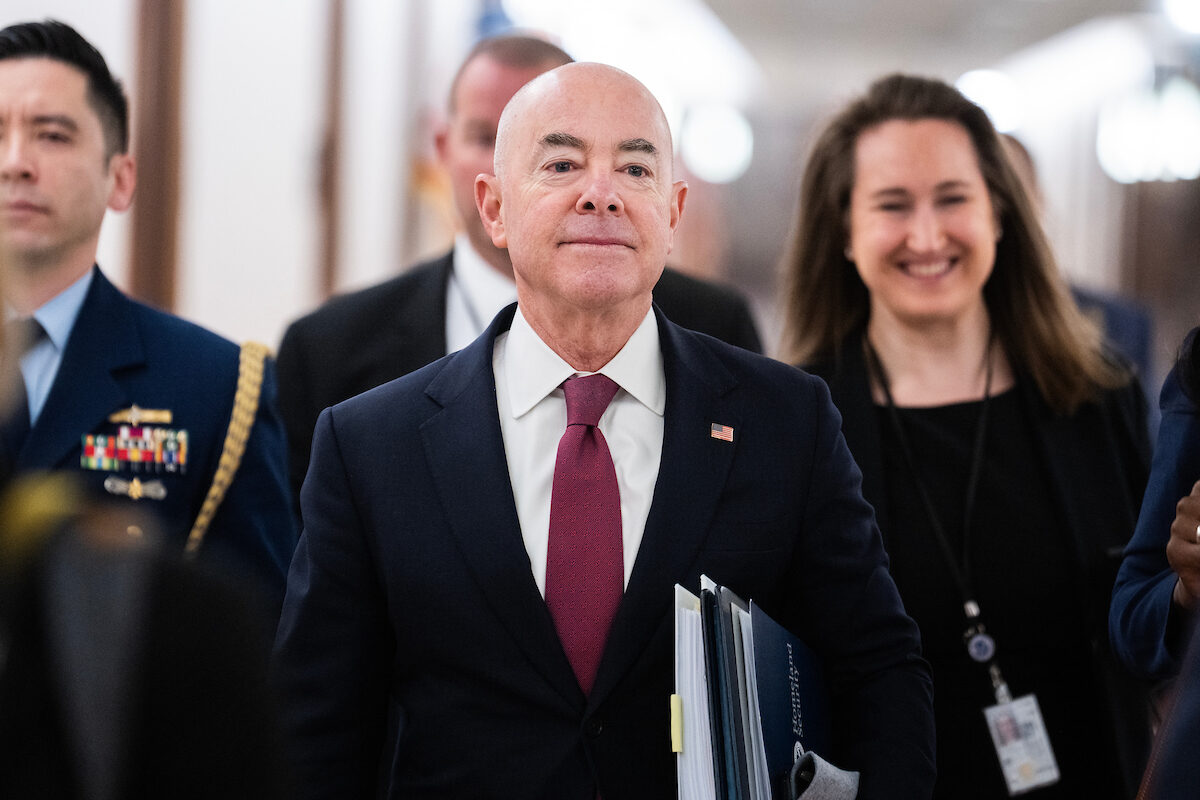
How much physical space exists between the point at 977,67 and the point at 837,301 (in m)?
15.3

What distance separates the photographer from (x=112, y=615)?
944 mm

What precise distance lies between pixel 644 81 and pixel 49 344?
1.90 m

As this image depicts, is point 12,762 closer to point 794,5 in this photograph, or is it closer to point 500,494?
point 500,494

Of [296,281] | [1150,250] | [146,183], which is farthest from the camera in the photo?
[1150,250]

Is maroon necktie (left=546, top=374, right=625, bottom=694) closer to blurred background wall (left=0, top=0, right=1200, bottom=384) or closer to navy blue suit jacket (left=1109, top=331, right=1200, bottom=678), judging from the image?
navy blue suit jacket (left=1109, top=331, right=1200, bottom=678)

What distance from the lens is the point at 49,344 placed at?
209 cm

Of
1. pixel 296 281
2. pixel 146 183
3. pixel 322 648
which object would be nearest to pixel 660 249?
pixel 322 648

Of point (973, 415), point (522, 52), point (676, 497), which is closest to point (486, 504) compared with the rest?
point (676, 497)

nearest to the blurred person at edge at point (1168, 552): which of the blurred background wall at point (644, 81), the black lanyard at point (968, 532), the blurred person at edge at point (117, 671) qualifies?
the blurred background wall at point (644, 81)

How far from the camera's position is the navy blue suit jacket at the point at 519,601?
163 centimetres

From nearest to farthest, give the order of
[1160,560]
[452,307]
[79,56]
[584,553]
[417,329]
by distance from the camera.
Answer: [584,553] → [1160,560] → [79,56] → [417,329] → [452,307]

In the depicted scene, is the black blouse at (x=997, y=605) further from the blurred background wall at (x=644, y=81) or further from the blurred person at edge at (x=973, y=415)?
the blurred background wall at (x=644, y=81)

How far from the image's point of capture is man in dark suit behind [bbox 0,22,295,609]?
6.55 feet

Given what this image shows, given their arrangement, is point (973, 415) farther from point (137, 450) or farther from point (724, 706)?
point (137, 450)
